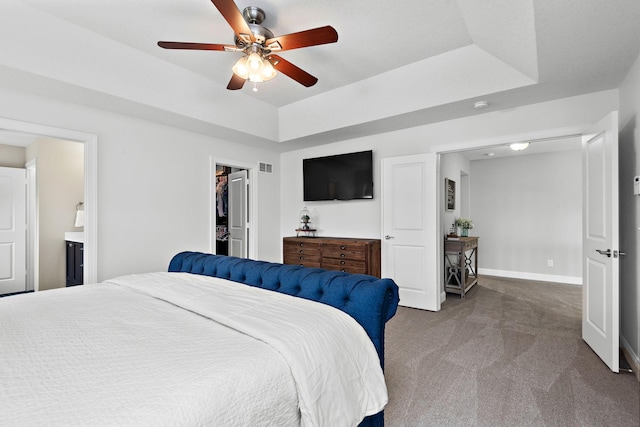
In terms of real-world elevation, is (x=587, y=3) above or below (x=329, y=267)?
above

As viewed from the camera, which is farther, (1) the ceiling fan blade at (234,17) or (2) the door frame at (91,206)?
(2) the door frame at (91,206)

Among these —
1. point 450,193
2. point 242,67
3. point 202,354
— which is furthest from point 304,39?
point 450,193

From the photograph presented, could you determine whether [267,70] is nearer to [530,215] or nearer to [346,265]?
[346,265]

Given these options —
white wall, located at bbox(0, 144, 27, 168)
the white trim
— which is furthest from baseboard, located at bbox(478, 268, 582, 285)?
white wall, located at bbox(0, 144, 27, 168)

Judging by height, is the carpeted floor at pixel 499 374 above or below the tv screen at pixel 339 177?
below

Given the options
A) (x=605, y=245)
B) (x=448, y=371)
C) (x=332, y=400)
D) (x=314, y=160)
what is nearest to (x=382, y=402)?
(x=332, y=400)

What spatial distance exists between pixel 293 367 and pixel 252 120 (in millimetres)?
3531

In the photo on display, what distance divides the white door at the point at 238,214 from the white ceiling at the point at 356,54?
1.22 m

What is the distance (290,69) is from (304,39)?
Result: 45cm

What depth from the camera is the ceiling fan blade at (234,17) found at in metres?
1.73

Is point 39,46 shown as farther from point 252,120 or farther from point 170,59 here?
point 252,120

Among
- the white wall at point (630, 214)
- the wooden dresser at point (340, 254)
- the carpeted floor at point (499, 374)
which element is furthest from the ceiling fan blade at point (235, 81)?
the white wall at point (630, 214)

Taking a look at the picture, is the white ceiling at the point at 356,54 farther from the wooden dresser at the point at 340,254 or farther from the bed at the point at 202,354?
the bed at the point at 202,354

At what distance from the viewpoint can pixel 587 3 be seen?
5.62ft
